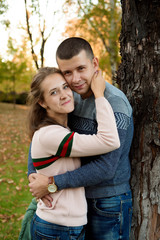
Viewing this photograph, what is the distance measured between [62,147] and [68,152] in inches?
2.5

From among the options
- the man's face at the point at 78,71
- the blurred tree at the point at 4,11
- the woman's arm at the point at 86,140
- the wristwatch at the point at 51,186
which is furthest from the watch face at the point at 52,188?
the blurred tree at the point at 4,11

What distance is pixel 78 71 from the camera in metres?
2.32

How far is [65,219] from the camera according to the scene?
201cm

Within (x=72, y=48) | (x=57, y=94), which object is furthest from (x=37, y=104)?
(x=72, y=48)

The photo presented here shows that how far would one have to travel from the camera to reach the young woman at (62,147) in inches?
76.7

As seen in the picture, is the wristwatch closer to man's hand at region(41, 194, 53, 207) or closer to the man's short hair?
man's hand at region(41, 194, 53, 207)

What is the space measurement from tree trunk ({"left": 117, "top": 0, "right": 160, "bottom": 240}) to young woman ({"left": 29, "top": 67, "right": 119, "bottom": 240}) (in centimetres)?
44

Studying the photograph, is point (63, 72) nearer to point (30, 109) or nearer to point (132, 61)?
point (30, 109)

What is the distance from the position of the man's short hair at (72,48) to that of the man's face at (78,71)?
34mm

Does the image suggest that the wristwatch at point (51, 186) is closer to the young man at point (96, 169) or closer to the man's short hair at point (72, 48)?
the young man at point (96, 169)

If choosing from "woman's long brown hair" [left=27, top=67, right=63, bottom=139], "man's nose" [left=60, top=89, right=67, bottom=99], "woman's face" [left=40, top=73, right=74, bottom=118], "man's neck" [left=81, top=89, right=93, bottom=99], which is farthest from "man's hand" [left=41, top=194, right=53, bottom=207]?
"man's neck" [left=81, top=89, right=93, bottom=99]

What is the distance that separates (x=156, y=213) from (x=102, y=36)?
9.43m

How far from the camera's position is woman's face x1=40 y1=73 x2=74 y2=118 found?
224 cm

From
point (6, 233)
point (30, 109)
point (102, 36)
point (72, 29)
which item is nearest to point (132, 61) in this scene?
point (30, 109)
